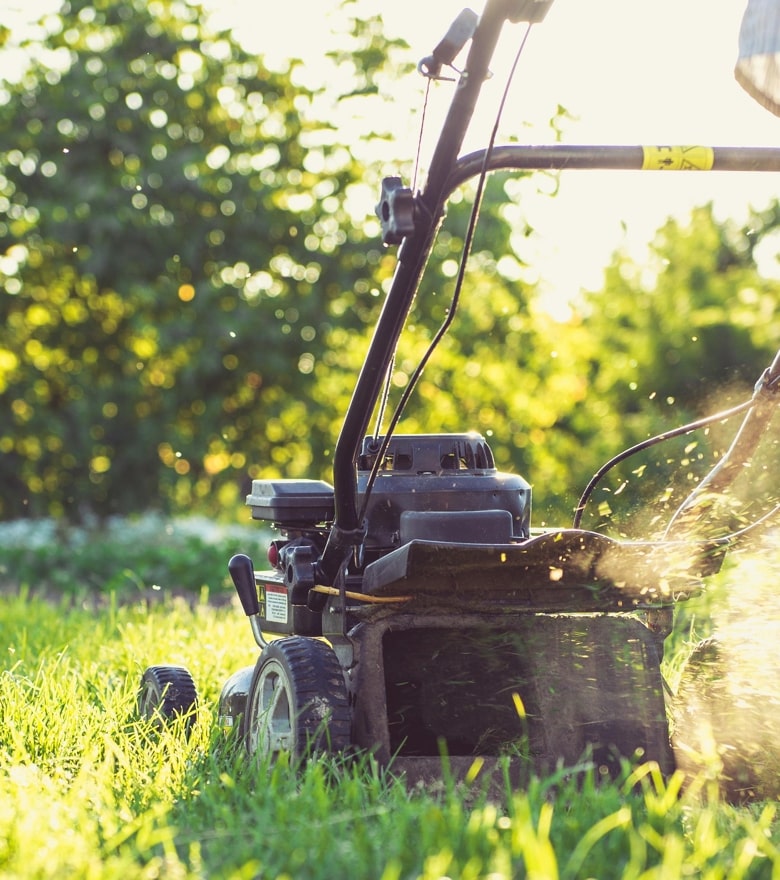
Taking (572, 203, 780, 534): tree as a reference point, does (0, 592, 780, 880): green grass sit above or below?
below

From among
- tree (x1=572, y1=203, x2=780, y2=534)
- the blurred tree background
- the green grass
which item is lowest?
the green grass

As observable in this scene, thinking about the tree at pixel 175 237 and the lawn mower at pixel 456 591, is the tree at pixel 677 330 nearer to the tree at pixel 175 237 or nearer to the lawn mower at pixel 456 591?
the tree at pixel 175 237

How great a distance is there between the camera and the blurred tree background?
9086mm

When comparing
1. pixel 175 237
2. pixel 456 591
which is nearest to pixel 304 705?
pixel 456 591

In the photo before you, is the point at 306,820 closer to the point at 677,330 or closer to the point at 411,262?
the point at 411,262

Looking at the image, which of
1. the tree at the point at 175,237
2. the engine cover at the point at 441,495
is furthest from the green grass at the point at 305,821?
the tree at the point at 175,237

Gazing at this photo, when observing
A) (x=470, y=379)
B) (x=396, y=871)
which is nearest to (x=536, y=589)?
(x=396, y=871)

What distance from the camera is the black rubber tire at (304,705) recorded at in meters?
2.63

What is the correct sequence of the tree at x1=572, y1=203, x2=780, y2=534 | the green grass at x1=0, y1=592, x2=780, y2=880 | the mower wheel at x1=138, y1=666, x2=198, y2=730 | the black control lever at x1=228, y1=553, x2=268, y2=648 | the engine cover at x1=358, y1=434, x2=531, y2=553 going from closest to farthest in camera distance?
the green grass at x1=0, y1=592, x2=780, y2=880
the engine cover at x1=358, y1=434, x2=531, y2=553
the black control lever at x1=228, y1=553, x2=268, y2=648
the mower wheel at x1=138, y1=666, x2=198, y2=730
the tree at x1=572, y1=203, x2=780, y2=534

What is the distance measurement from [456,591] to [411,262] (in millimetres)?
693

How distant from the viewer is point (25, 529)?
10.8 metres

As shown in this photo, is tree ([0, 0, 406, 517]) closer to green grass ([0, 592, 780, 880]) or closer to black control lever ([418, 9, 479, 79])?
green grass ([0, 592, 780, 880])

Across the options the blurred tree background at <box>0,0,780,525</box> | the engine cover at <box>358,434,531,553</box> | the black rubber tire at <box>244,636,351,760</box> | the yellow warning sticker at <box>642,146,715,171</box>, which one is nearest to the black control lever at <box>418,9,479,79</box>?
the yellow warning sticker at <box>642,146,715,171</box>

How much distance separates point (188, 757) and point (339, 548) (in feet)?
1.89
